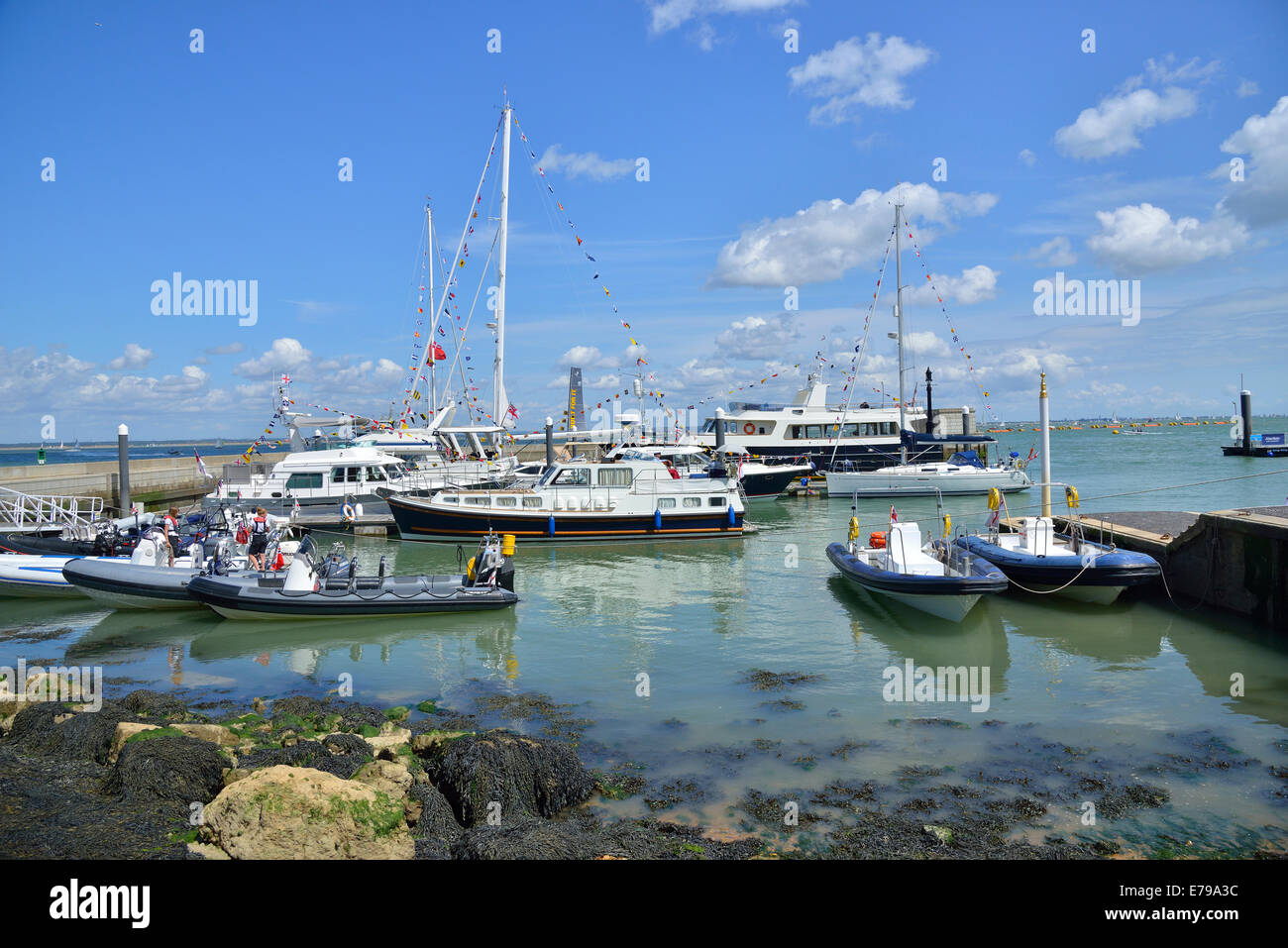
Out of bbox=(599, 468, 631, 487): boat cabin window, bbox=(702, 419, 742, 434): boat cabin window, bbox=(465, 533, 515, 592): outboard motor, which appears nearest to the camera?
bbox=(465, 533, 515, 592): outboard motor

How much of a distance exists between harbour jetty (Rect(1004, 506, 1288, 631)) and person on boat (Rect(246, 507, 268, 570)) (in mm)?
16894

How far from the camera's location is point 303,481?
102 ft

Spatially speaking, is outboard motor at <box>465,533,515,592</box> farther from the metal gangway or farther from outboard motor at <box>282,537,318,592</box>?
the metal gangway

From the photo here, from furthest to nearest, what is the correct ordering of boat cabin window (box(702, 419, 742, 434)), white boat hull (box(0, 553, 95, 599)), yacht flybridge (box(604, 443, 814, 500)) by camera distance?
boat cabin window (box(702, 419, 742, 434)) < yacht flybridge (box(604, 443, 814, 500)) < white boat hull (box(0, 553, 95, 599))

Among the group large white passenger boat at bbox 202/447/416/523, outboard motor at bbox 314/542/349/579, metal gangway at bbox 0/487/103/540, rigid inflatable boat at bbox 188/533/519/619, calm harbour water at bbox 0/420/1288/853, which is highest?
large white passenger boat at bbox 202/447/416/523

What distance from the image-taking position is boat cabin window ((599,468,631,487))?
2708 centimetres

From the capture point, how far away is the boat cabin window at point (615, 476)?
27078 millimetres

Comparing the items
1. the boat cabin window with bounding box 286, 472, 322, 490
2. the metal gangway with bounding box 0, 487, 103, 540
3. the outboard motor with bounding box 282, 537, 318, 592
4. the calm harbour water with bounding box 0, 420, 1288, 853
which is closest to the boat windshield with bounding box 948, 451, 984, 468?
the calm harbour water with bounding box 0, 420, 1288, 853

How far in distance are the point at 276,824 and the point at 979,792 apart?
6353mm

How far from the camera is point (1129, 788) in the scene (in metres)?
7.96

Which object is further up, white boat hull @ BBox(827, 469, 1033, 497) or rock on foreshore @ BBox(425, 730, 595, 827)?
white boat hull @ BBox(827, 469, 1033, 497)

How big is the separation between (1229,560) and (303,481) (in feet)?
95.1

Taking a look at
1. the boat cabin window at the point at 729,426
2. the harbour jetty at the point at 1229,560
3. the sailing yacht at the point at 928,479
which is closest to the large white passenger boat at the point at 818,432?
the boat cabin window at the point at 729,426

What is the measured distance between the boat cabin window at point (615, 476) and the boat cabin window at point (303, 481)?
11989 millimetres
